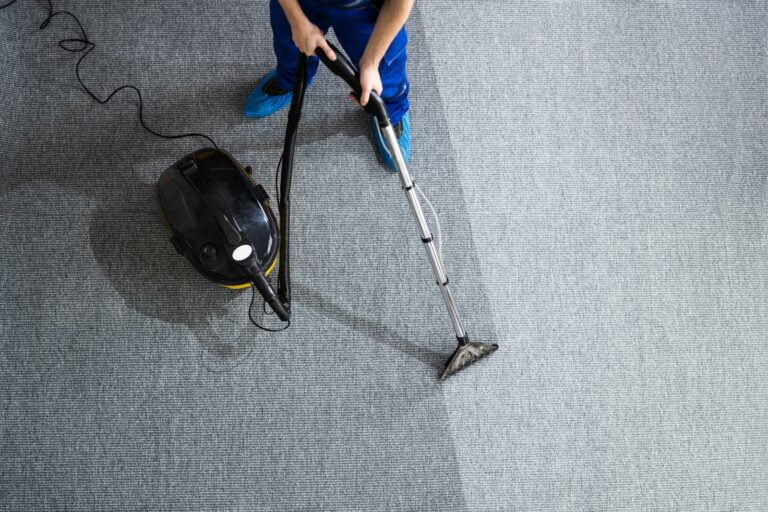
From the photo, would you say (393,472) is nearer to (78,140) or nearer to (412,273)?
(412,273)

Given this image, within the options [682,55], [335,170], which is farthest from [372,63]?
[682,55]

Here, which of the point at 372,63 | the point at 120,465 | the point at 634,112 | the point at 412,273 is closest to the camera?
the point at 372,63

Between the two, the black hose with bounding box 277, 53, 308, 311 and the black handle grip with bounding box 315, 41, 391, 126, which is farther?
the black hose with bounding box 277, 53, 308, 311

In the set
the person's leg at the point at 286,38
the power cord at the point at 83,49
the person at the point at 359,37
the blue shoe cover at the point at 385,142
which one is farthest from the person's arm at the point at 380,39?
the power cord at the point at 83,49

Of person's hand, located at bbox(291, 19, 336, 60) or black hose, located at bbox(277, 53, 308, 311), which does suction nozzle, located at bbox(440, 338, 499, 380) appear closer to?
black hose, located at bbox(277, 53, 308, 311)

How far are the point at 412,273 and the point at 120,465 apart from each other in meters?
0.86

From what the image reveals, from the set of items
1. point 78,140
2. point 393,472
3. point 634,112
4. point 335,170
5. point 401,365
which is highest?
point 78,140

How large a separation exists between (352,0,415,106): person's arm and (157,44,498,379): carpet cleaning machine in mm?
187

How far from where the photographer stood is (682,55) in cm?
164

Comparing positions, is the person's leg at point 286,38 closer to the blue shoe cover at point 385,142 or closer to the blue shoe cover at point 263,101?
the blue shoe cover at point 263,101

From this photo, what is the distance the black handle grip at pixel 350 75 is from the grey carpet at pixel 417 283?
453mm

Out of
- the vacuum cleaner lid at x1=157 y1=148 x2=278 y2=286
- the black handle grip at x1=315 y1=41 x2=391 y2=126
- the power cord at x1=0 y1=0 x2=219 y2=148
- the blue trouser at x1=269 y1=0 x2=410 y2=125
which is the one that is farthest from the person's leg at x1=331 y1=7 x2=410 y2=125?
the power cord at x1=0 y1=0 x2=219 y2=148

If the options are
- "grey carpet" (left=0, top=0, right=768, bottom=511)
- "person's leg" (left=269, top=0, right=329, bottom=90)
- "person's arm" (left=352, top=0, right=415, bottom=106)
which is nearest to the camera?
"person's arm" (left=352, top=0, right=415, bottom=106)

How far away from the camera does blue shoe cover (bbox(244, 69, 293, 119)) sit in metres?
1.48
